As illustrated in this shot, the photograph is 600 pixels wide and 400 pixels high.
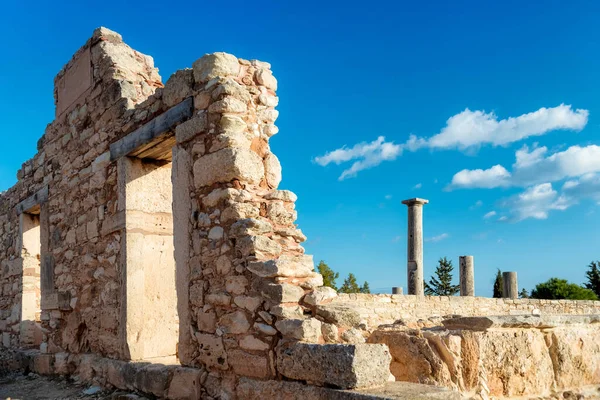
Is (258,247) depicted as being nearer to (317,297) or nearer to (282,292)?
(282,292)

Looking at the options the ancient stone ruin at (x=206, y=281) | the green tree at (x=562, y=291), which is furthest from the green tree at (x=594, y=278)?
the ancient stone ruin at (x=206, y=281)

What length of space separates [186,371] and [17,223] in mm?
5945

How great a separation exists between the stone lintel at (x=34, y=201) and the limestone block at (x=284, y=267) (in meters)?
4.90

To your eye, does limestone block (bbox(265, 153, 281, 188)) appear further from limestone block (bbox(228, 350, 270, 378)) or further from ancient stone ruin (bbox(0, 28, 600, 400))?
limestone block (bbox(228, 350, 270, 378))

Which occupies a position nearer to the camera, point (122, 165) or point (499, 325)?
point (499, 325)

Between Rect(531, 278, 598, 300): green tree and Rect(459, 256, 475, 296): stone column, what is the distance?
18.4 feet

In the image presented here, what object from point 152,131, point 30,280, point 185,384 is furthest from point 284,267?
point 30,280

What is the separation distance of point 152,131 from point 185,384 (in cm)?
244

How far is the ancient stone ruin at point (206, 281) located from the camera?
12.2 feet

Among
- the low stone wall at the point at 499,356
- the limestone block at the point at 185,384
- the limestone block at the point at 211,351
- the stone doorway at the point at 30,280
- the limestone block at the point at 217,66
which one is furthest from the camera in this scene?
the stone doorway at the point at 30,280

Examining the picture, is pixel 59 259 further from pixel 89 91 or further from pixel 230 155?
pixel 230 155

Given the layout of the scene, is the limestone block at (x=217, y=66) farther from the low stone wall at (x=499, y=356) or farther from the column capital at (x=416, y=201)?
the column capital at (x=416, y=201)

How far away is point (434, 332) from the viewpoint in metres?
3.73

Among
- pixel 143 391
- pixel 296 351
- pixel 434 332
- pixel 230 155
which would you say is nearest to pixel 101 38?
pixel 230 155
